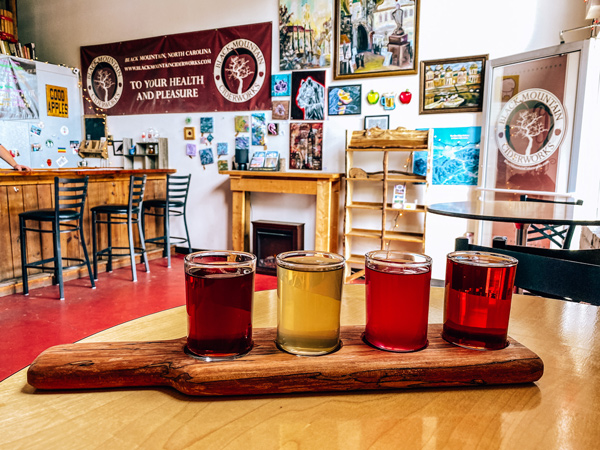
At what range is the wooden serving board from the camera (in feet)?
1.72

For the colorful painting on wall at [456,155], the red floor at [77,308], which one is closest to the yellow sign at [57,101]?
the red floor at [77,308]

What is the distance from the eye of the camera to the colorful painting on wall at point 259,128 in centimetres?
493

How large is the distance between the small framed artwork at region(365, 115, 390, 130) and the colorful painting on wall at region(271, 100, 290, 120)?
3.04ft

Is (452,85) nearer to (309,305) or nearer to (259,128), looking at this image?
(259,128)

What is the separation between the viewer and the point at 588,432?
447mm

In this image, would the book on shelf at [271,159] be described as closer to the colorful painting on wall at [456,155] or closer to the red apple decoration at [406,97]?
the red apple decoration at [406,97]

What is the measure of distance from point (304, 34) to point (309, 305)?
4551 mm

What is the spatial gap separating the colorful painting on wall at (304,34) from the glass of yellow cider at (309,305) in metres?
4.33

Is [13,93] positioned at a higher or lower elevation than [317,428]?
higher

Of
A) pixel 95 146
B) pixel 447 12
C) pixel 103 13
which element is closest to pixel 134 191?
pixel 95 146

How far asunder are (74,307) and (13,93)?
3.66 metres

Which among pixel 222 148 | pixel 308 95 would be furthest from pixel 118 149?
pixel 308 95

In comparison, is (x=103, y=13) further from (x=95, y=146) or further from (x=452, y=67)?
(x=452, y=67)

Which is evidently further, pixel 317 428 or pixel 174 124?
pixel 174 124
